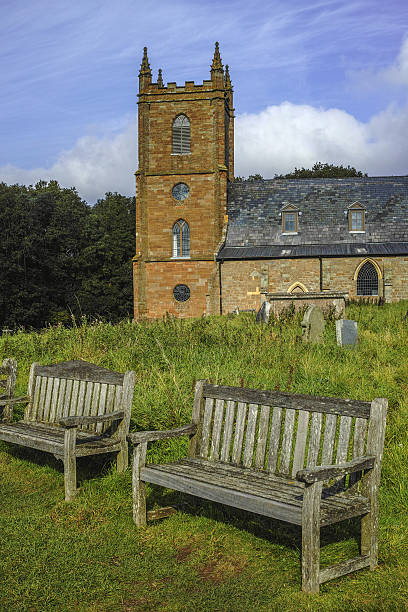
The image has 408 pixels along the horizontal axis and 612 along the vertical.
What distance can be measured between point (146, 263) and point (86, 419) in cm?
2830

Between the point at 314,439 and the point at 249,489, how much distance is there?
0.60 m

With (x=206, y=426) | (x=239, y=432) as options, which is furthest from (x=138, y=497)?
(x=239, y=432)

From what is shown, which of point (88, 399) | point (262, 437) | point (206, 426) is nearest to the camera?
point (262, 437)

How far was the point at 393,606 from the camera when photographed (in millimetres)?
3568

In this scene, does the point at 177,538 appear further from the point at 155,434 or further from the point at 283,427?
the point at 283,427

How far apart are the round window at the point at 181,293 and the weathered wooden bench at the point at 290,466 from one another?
27871 millimetres

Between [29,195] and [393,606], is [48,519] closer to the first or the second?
[393,606]

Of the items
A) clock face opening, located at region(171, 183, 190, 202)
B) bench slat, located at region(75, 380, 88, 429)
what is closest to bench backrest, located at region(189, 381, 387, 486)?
bench slat, located at region(75, 380, 88, 429)

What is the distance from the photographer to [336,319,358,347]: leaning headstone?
11.8m

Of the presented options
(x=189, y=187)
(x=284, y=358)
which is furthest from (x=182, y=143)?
(x=284, y=358)

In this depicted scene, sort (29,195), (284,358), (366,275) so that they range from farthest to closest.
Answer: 1. (29,195)
2. (366,275)
3. (284,358)

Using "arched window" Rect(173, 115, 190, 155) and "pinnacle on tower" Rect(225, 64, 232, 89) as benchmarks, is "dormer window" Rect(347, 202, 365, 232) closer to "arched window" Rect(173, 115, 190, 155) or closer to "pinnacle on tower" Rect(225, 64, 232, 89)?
"arched window" Rect(173, 115, 190, 155)

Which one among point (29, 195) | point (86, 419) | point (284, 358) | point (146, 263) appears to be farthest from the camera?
point (29, 195)

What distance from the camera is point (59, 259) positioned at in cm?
4631
